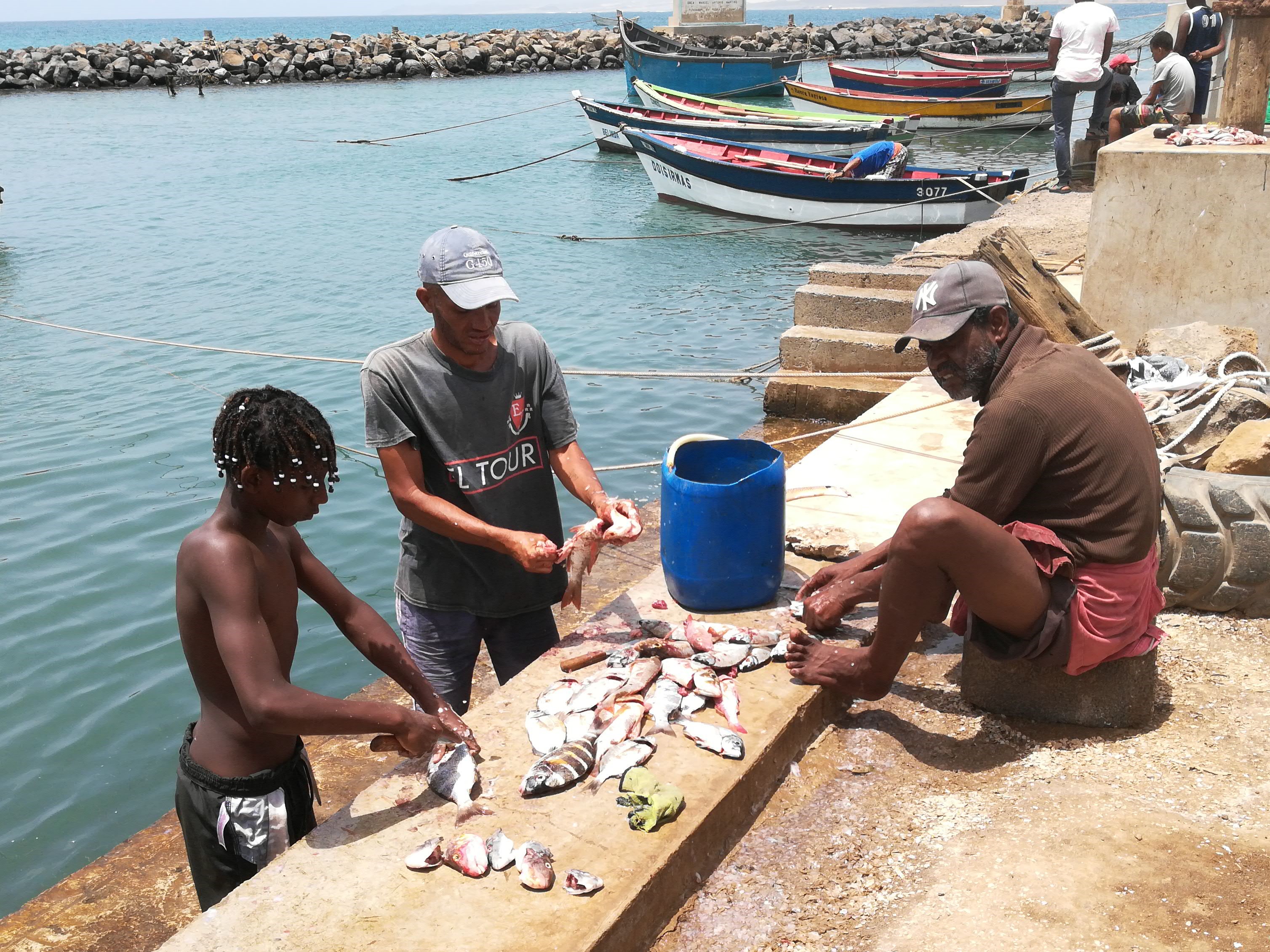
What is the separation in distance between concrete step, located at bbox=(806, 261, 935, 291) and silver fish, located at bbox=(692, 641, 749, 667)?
22.2 ft

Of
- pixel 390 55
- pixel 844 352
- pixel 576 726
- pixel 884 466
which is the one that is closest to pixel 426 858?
pixel 576 726

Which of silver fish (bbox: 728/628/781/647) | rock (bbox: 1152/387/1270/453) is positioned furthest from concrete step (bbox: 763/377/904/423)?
silver fish (bbox: 728/628/781/647)

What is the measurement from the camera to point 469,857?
111 inches

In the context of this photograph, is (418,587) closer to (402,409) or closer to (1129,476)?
(402,409)

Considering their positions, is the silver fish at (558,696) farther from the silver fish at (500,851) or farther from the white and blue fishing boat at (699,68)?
the white and blue fishing boat at (699,68)

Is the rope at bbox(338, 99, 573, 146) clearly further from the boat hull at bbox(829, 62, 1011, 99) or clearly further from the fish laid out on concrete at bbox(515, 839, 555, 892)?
the fish laid out on concrete at bbox(515, 839, 555, 892)

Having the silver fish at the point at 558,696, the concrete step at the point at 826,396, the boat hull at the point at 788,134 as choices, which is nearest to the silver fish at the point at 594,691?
the silver fish at the point at 558,696

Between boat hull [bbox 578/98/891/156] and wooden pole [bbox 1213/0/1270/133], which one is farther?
boat hull [bbox 578/98/891/156]

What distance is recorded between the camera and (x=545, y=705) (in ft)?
11.8

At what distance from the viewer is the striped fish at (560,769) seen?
10.2ft

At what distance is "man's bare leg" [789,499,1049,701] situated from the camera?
3.17 metres

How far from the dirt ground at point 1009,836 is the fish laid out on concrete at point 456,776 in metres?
0.68

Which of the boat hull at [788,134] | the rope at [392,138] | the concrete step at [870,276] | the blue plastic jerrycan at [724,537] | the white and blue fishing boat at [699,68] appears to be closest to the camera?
the blue plastic jerrycan at [724,537]

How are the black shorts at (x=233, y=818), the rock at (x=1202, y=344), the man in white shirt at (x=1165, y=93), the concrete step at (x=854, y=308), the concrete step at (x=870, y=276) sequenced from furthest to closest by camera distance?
1. the man in white shirt at (x=1165, y=93)
2. the concrete step at (x=870, y=276)
3. the concrete step at (x=854, y=308)
4. the rock at (x=1202, y=344)
5. the black shorts at (x=233, y=818)
